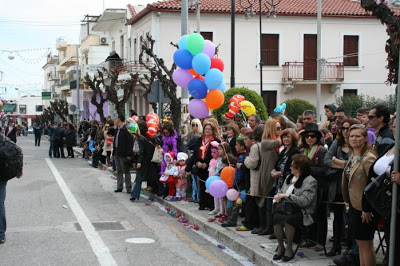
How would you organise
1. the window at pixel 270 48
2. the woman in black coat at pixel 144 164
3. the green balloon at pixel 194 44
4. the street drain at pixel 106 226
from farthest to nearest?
the window at pixel 270 48
the woman in black coat at pixel 144 164
the green balloon at pixel 194 44
the street drain at pixel 106 226

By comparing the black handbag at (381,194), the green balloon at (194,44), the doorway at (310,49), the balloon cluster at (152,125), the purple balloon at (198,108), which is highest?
the doorway at (310,49)

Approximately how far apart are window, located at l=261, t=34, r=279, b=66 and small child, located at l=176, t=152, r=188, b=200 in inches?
→ 853

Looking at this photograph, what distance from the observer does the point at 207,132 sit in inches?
430

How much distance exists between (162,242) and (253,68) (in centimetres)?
2538

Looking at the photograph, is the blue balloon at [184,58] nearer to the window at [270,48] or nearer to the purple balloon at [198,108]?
the purple balloon at [198,108]

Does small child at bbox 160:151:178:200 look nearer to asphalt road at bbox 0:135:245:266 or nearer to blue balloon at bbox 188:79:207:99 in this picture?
asphalt road at bbox 0:135:245:266

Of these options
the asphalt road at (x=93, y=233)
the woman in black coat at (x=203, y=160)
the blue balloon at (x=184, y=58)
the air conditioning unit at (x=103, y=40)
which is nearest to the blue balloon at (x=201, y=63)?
the blue balloon at (x=184, y=58)

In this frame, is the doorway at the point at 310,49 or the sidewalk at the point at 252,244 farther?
the doorway at the point at 310,49

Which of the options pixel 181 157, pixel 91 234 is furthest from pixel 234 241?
pixel 181 157

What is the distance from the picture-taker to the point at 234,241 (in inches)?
329

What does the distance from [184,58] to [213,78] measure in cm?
76

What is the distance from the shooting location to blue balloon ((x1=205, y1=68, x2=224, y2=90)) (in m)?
11.1

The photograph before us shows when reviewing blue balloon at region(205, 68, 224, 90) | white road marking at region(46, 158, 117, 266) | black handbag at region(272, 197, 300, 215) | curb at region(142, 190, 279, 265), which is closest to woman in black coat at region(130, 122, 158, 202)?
white road marking at region(46, 158, 117, 266)

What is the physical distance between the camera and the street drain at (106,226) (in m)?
9.91
